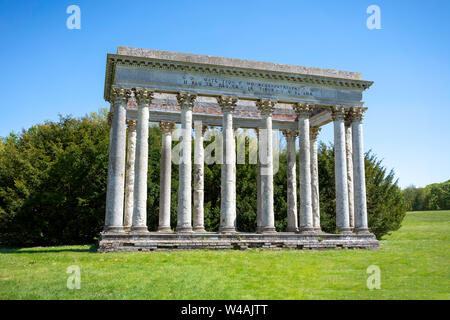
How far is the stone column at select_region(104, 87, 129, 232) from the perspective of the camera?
86.3 feet

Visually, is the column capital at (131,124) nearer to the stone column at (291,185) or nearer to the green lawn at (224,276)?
the green lawn at (224,276)

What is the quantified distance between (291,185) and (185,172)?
11.5m

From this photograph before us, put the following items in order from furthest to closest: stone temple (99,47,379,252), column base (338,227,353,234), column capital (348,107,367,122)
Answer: column capital (348,107,367,122)
column base (338,227,353,234)
stone temple (99,47,379,252)

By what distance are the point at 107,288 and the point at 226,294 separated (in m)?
4.46

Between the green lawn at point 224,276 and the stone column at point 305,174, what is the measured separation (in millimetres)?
7221

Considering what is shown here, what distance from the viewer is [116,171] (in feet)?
87.8

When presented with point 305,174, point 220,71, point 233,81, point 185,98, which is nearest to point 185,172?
point 185,98

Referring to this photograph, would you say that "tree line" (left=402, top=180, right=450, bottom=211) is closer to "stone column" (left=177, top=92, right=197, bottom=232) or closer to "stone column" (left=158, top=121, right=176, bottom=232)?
"stone column" (left=158, top=121, right=176, bottom=232)

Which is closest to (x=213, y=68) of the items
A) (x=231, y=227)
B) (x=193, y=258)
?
(x=231, y=227)

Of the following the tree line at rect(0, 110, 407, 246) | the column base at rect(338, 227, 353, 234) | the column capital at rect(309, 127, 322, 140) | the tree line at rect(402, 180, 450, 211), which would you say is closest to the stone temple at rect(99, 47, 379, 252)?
the column base at rect(338, 227, 353, 234)

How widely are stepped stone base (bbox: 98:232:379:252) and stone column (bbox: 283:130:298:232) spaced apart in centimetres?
431

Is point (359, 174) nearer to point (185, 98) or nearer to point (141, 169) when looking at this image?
point (185, 98)

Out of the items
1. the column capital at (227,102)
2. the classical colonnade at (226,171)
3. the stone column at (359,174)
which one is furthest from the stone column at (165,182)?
the stone column at (359,174)
